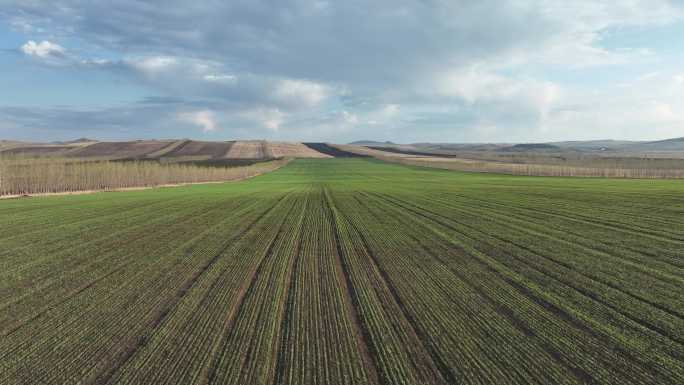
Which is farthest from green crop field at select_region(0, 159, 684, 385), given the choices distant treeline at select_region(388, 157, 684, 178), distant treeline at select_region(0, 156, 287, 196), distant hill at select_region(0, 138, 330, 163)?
distant hill at select_region(0, 138, 330, 163)

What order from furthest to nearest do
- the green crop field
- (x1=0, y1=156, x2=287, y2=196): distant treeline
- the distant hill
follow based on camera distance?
the distant hill < (x1=0, y1=156, x2=287, y2=196): distant treeline < the green crop field

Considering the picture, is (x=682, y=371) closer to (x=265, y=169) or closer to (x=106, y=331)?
(x=106, y=331)

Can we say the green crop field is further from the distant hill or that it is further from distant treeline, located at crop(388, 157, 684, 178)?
the distant hill

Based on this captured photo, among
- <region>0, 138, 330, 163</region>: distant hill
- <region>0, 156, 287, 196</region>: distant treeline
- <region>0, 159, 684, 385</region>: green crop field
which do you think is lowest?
<region>0, 159, 684, 385</region>: green crop field

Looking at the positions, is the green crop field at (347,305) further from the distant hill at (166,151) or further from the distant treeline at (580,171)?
the distant hill at (166,151)

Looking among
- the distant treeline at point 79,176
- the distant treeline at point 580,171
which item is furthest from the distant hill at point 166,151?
the distant treeline at point 580,171

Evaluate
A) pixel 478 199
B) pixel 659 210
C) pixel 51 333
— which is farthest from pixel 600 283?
pixel 478 199

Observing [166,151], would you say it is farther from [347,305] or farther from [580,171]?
[347,305]

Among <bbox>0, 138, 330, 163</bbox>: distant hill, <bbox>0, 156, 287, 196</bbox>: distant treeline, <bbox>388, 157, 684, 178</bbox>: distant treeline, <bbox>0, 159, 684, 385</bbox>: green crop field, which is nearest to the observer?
<bbox>0, 159, 684, 385</bbox>: green crop field

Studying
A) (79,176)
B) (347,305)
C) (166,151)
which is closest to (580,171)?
(347,305)
